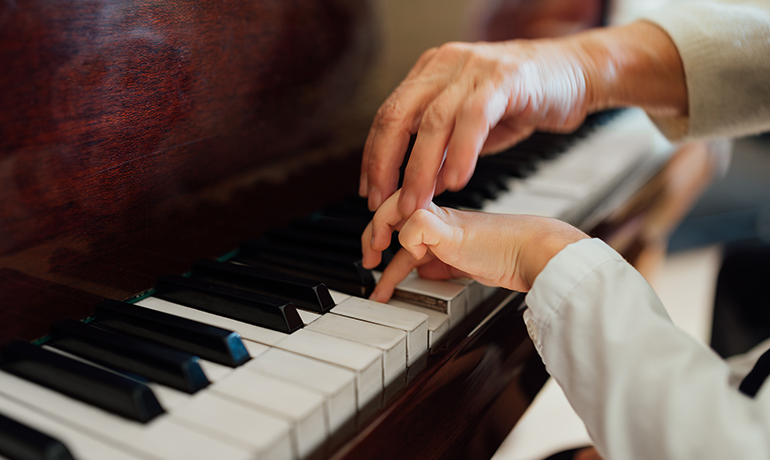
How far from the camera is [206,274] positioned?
83 centimetres

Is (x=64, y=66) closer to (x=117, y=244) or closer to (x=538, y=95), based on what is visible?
(x=117, y=244)

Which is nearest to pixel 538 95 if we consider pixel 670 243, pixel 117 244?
pixel 117 244

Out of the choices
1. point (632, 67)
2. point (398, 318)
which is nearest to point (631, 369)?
point (398, 318)

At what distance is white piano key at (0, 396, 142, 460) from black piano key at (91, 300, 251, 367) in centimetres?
14

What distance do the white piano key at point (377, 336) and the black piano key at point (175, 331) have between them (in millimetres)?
107

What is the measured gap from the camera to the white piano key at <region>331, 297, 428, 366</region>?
684 millimetres

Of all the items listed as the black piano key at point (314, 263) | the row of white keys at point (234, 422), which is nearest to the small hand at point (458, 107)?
the black piano key at point (314, 263)

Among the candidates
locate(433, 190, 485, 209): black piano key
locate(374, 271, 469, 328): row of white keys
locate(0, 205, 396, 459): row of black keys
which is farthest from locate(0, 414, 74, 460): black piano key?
locate(433, 190, 485, 209): black piano key

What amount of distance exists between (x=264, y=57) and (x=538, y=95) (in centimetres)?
45

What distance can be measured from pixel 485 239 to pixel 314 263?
276mm

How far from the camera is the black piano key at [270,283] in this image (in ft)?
2.43

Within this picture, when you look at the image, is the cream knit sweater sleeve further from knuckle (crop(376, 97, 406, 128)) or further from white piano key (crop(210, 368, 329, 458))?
white piano key (crop(210, 368, 329, 458))

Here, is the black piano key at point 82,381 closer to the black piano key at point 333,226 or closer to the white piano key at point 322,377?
the white piano key at point 322,377

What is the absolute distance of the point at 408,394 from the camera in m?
0.63
